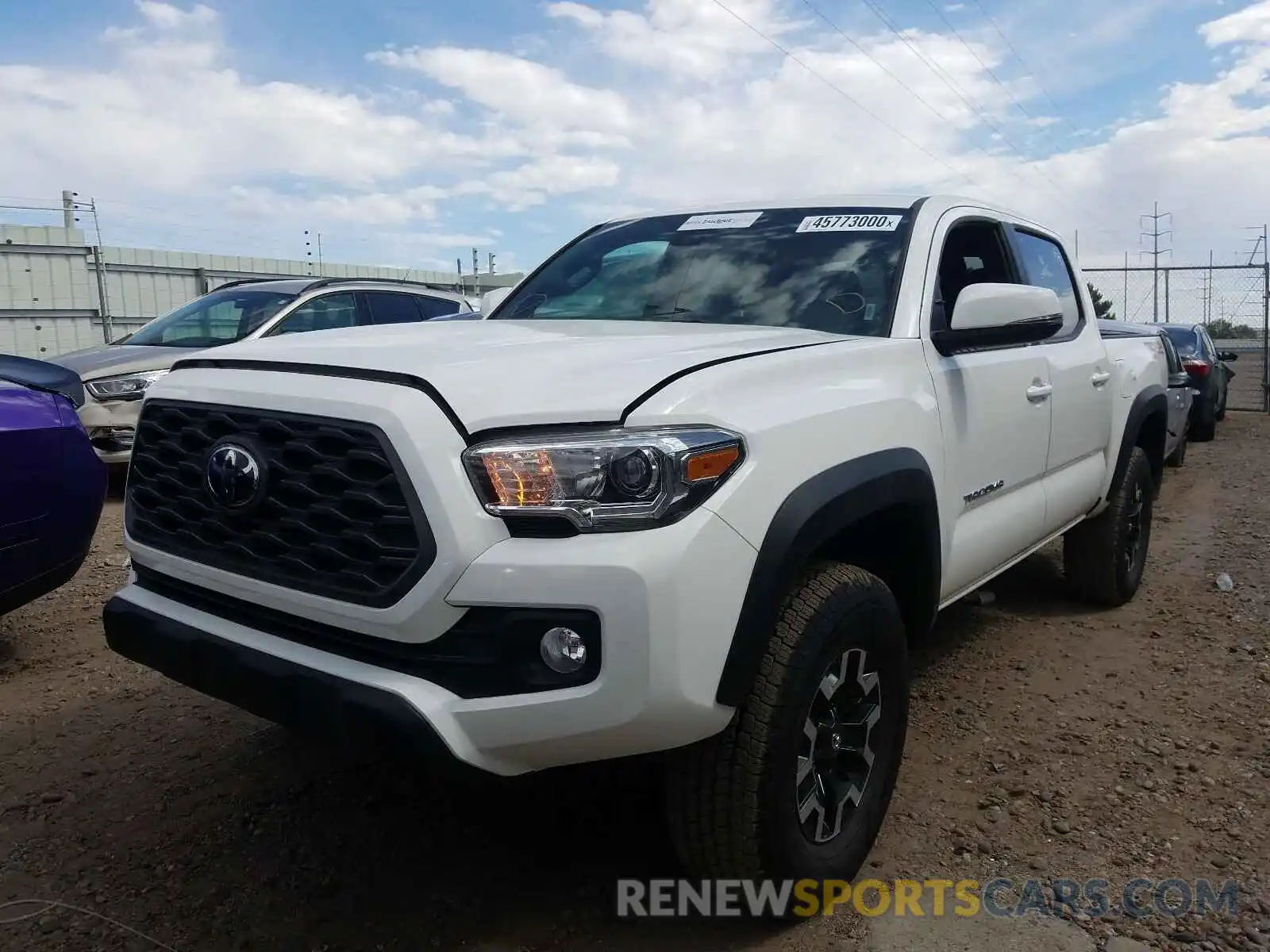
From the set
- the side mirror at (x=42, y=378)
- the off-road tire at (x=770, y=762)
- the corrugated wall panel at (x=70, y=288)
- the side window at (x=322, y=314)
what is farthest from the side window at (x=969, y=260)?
the corrugated wall panel at (x=70, y=288)

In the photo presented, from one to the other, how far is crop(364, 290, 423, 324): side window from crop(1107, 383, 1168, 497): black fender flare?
5579 mm

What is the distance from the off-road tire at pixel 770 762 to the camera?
2.13 m

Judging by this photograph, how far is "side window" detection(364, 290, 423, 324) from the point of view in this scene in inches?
338

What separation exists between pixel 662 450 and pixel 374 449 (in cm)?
57

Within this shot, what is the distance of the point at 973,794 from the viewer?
3.09 meters

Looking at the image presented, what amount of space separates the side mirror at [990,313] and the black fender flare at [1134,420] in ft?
5.88

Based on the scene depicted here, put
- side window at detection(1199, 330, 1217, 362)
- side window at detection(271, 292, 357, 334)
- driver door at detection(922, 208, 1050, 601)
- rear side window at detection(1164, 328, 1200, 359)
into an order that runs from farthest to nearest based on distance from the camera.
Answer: side window at detection(1199, 330, 1217, 362) → rear side window at detection(1164, 328, 1200, 359) → side window at detection(271, 292, 357, 334) → driver door at detection(922, 208, 1050, 601)

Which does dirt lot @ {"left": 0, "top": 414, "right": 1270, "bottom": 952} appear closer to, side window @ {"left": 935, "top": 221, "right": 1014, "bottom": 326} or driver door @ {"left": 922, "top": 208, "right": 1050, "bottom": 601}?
driver door @ {"left": 922, "top": 208, "right": 1050, "bottom": 601}

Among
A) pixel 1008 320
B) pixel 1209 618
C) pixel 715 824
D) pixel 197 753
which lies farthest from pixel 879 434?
pixel 1209 618

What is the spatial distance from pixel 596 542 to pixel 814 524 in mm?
555

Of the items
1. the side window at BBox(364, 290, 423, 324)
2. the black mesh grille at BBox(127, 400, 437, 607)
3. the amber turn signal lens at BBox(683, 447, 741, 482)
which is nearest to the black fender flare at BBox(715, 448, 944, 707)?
the amber turn signal lens at BBox(683, 447, 741, 482)

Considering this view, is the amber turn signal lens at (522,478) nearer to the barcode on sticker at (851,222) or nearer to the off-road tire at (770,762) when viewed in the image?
the off-road tire at (770,762)

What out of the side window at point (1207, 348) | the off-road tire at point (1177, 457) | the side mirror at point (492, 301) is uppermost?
the side mirror at point (492, 301)

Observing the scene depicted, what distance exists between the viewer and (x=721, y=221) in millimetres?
Answer: 3562
